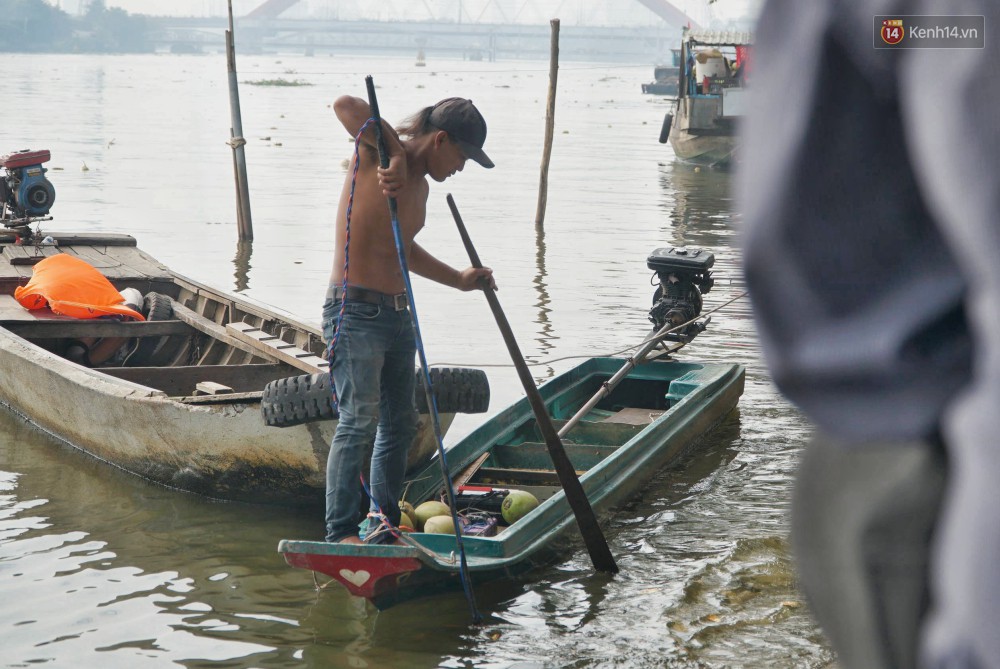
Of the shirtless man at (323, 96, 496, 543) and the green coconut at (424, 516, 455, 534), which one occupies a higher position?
the shirtless man at (323, 96, 496, 543)

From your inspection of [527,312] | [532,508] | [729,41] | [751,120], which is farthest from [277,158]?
[751,120]

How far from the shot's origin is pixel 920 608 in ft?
2.42

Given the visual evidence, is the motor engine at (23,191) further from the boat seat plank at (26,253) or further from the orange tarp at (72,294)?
the orange tarp at (72,294)

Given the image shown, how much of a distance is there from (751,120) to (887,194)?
10 centimetres

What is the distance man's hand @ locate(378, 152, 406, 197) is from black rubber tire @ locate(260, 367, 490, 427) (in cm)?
118

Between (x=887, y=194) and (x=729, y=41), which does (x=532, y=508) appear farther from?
(x=729, y=41)

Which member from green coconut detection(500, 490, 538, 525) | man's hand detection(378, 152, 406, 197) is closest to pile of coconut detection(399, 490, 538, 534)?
green coconut detection(500, 490, 538, 525)

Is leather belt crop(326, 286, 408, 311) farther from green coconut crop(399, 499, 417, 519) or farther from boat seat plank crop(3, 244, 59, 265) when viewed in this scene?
boat seat plank crop(3, 244, 59, 265)

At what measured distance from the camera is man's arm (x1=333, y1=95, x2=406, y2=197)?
188 inches

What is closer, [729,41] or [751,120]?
[751,120]

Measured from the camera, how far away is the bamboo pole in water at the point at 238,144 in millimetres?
14680

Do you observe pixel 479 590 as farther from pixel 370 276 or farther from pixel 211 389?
pixel 211 389

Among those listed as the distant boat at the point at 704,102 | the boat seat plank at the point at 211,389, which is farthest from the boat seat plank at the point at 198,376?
the distant boat at the point at 704,102

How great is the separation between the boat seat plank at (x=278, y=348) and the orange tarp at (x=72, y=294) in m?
1.05
